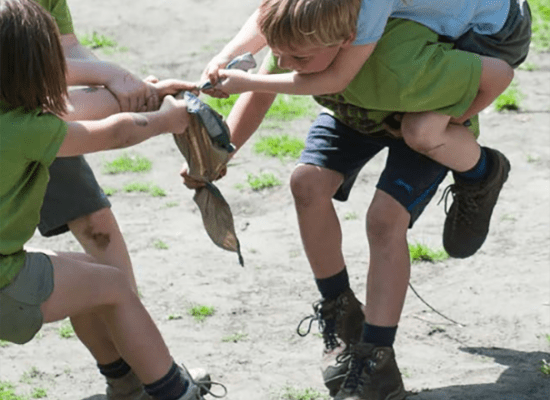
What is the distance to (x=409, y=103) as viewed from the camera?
4.52 metres

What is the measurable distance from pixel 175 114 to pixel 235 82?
28cm

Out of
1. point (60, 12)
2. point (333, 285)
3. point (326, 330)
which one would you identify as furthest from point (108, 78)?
point (326, 330)

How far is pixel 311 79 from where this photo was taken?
14.6 feet

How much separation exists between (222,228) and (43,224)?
28.8 inches

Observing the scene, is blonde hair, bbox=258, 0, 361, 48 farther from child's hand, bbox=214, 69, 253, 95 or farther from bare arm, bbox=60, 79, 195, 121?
bare arm, bbox=60, 79, 195, 121

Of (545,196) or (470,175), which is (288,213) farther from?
(470,175)

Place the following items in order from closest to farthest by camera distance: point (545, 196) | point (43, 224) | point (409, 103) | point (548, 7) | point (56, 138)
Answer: point (56, 138) → point (409, 103) → point (43, 224) → point (545, 196) → point (548, 7)

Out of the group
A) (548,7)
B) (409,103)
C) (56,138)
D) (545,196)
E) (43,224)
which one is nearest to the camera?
(56,138)

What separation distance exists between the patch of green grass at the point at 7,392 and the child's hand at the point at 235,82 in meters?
1.52

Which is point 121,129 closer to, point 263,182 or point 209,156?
point 209,156

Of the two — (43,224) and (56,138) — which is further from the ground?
(56,138)

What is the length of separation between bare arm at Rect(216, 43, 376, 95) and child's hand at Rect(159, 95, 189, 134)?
0.69 ft

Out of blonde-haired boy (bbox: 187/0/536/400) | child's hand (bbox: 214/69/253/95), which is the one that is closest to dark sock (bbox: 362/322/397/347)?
blonde-haired boy (bbox: 187/0/536/400)

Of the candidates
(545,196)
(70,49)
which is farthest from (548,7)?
(70,49)
